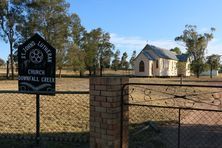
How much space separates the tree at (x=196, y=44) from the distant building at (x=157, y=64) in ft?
12.7

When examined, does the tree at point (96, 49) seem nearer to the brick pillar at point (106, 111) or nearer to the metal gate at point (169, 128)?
the metal gate at point (169, 128)

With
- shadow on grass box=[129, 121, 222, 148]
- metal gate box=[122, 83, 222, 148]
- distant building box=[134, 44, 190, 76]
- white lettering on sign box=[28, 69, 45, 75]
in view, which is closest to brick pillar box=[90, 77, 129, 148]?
metal gate box=[122, 83, 222, 148]

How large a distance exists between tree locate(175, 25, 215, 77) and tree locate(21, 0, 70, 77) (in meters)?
26.9

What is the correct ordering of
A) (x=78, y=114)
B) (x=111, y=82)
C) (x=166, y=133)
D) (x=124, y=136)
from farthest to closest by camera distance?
(x=78, y=114) < (x=166, y=133) < (x=124, y=136) < (x=111, y=82)

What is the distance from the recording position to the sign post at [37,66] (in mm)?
5680

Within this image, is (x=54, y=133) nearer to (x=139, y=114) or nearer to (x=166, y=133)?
(x=166, y=133)

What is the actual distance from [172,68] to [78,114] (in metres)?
61.1

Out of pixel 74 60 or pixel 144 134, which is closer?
pixel 144 134

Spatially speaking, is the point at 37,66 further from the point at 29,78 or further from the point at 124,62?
the point at 124,62

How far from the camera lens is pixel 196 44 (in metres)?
61.0

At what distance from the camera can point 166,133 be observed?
7910 millimetres

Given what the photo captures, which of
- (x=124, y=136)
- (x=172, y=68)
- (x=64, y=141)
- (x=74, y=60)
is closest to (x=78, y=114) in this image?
(x=64, y=141)

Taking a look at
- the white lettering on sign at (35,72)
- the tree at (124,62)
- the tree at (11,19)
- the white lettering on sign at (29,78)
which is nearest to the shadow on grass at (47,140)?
the white lettering on sign at (29,78)

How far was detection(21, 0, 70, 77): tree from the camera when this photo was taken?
38875 mm
